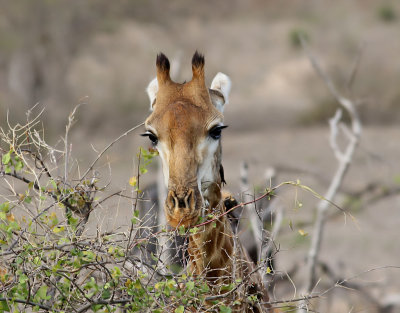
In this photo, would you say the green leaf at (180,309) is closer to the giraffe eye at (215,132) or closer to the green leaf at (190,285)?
the green leaf at (190,285)

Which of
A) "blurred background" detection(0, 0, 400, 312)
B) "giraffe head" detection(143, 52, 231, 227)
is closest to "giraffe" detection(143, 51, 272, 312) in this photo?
"giraffe head" detection(143, 52, 231, 227)

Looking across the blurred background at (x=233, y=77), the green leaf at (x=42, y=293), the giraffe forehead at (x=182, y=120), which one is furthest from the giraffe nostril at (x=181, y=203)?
the blurred background at (x=233, y=77)

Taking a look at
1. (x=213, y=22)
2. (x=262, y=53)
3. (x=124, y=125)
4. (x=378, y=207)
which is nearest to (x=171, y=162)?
(x=378, y=207)

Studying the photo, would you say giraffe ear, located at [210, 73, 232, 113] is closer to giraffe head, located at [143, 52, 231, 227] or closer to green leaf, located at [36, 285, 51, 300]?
giraffe head, located at [143, 52, 231, 227]

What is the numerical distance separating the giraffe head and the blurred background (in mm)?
8850

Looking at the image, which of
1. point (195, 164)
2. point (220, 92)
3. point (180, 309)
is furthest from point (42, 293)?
point (220, 92)

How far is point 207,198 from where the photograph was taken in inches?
146

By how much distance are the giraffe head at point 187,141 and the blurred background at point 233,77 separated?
29.0ft

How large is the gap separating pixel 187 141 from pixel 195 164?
13 cm

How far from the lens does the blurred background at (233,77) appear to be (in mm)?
16641

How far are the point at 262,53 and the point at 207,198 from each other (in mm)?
22628

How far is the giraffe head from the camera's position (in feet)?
10.9

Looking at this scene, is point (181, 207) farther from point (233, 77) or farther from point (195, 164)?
point (233, 77)

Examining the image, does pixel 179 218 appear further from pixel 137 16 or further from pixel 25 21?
pixel 137 16
